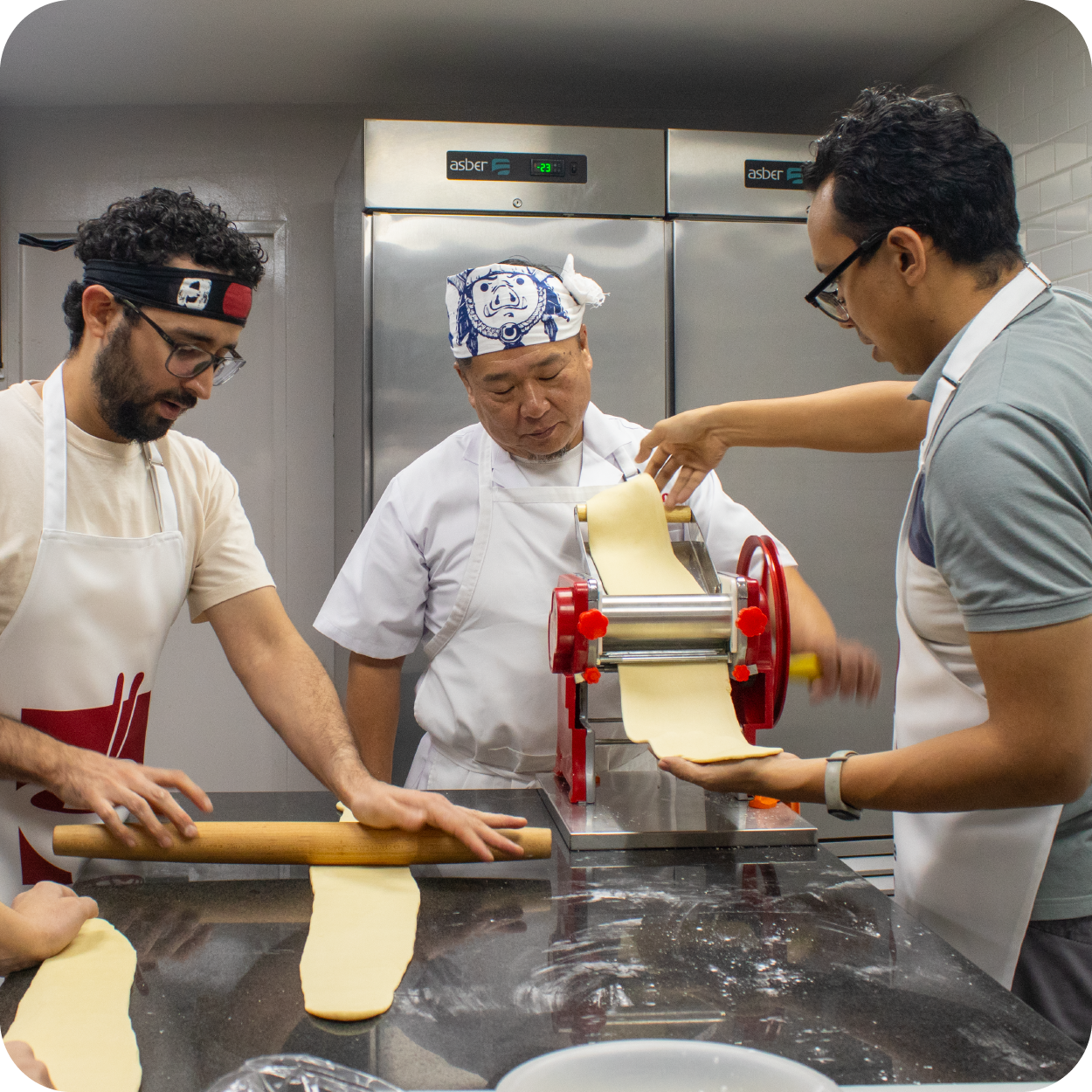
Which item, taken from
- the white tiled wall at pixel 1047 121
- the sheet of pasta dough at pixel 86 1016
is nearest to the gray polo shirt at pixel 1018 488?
the sheet of pasta dough at pixel 86 1016

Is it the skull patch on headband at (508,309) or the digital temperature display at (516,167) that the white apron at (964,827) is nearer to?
the skull patch on headband at (508,309)

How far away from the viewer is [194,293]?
1.51m

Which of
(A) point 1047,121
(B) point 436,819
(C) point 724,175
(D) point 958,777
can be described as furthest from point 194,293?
(A) point 1047,121


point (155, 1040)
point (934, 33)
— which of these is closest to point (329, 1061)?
point (155, 1040)

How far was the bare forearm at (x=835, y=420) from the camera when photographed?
1.55 meters

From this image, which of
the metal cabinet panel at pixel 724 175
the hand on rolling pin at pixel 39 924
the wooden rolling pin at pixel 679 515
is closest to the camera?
the hand on rolling pin at pixel 39 924

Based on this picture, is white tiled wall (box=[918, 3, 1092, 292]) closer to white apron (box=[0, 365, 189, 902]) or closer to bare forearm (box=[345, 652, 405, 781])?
bare forearm (box=[345, 652, 405, 781])

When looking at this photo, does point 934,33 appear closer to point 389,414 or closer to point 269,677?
point 389,414

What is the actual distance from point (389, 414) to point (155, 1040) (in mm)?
1884

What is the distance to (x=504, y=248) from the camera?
2.53 m

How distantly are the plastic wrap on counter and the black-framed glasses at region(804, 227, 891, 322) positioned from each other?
959 millimetres

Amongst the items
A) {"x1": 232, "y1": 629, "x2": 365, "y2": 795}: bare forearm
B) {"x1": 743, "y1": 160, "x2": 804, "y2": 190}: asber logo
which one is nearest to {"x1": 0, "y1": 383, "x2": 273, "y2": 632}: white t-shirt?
{"x1": 232, "y1": 629, "x2": 365, "y2": 795}: bare forearm

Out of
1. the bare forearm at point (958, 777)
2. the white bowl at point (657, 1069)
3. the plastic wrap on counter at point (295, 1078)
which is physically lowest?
the plastic wrap on counter at point (295, 1078)

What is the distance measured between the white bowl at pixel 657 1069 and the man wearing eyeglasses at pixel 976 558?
1.46 ft
